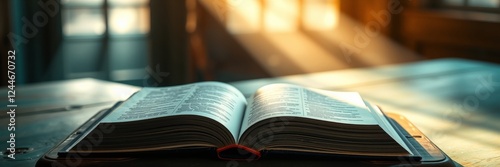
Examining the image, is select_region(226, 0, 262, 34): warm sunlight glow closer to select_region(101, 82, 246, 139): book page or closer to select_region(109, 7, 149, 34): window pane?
select_region(109, 7, 149, 34): window pane

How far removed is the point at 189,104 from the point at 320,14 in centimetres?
472

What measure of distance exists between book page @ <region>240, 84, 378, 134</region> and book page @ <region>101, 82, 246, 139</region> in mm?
24

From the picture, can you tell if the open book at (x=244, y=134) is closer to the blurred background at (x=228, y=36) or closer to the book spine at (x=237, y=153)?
the book spine at (x=237, y=153)

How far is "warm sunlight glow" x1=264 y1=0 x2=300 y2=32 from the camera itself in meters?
5.27

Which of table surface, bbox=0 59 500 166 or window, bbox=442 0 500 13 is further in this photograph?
window, bbox=442 0 500 13

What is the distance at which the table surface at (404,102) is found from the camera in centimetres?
114

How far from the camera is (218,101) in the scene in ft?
3.41

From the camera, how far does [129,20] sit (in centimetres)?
435

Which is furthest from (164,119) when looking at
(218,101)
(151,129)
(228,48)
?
(228,48)

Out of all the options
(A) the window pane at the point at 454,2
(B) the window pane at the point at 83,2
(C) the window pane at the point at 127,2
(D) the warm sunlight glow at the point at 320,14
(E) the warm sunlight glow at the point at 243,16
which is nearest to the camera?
(B) the window pane at the point at 83,2

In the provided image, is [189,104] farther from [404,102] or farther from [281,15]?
[281,15]

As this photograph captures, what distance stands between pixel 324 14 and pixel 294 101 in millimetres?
4681

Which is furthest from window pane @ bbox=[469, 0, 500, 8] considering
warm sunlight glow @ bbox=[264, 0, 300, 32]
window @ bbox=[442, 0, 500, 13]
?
warm sunlight glow @ bbox=[264, 0, 300, 32]

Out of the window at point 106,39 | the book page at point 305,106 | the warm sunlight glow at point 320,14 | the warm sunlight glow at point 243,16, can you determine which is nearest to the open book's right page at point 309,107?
the book page at point 305,106
